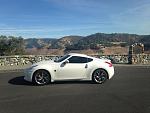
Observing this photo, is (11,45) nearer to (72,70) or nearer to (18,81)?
(18,81)

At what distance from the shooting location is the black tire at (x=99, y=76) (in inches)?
581

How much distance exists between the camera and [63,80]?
14.8m

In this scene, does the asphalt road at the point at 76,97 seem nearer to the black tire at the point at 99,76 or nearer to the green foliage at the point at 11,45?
the black tire at the point at 99,76

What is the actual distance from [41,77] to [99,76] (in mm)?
2546

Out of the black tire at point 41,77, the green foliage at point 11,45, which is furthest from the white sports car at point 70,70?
the green foliage at point 11,45

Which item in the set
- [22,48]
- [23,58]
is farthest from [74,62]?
[22,48]

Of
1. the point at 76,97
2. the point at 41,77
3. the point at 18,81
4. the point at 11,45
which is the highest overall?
the point at 11,45

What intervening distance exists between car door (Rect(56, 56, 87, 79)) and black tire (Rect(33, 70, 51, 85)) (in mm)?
445

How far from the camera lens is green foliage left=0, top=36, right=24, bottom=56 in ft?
116

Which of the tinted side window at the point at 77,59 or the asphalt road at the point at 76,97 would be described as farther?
the tinted side window at the point at 77,59

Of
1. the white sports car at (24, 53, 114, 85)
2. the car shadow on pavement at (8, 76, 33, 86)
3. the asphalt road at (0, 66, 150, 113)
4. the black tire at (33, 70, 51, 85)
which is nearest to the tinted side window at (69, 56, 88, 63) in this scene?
the white sports car at (24, 53, 114, 85)

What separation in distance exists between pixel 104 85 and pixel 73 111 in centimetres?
512

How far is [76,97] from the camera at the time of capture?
1130 cm

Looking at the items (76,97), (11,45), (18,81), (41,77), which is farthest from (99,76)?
(11,45)
